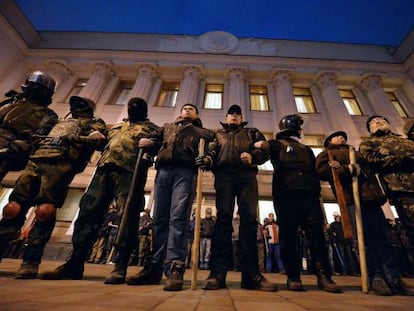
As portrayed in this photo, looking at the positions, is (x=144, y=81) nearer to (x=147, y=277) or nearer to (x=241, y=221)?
(x=241, y=221)

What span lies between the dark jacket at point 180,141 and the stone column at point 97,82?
11204 millimetres

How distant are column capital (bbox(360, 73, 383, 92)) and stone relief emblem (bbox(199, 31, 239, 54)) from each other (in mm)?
8631

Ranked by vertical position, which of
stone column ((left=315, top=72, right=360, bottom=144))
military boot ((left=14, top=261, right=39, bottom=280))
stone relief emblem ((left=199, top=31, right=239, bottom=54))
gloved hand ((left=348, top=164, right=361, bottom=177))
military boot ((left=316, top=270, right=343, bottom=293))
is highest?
stone relief emblem ((left=199, top=31, right=239, bottom=54))

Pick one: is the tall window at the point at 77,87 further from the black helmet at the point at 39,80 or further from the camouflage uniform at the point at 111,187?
the camouflage uniform at the point at 111,187

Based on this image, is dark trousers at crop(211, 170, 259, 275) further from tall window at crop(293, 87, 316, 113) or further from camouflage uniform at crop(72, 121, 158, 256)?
tall window at crop(293, 87, 316, 113)

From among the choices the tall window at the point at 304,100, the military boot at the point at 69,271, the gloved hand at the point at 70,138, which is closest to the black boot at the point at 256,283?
the military boot at the point at 69,271

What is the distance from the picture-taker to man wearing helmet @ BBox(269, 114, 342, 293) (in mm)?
2312

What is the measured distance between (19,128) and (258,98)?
40.4 ft

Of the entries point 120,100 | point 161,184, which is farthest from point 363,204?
point 120,100

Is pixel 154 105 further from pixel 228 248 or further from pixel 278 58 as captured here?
pixel 228 248

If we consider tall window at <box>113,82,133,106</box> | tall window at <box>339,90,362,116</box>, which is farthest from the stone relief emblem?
tall window at <box>339,90,362,116</box>

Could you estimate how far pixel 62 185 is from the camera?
256 centimetres

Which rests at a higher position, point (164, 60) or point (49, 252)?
point (164, 60)

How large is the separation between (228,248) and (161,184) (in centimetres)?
104
